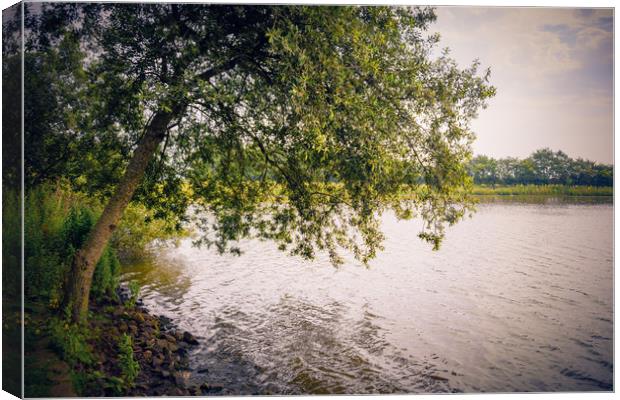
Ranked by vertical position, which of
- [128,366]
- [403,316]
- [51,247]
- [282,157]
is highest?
[282,157]

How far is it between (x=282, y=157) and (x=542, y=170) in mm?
5876

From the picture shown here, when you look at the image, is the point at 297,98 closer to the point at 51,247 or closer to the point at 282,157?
the point at 282,157

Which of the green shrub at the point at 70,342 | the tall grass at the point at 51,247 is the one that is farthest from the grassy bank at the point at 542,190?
the tall grass at the point at 51,247

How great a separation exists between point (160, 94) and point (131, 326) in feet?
15.0

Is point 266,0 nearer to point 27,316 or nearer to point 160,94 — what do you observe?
point 160,94

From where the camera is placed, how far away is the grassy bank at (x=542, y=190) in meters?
8.73

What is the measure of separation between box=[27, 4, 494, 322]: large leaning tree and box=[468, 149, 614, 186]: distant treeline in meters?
1.16

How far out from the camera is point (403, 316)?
11.5 metres

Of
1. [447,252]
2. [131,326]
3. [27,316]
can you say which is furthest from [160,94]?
[447,252]

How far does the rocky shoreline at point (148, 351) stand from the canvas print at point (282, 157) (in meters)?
0.04

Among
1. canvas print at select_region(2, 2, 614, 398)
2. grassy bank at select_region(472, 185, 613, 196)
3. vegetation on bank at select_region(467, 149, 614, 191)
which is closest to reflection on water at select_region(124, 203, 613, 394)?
canvas print at select_region(2, 2, 614, 398)

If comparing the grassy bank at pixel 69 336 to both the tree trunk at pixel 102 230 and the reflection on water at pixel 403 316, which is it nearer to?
the tree trunk at pixel 102 230

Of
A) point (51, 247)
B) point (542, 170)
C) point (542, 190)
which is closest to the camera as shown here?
point (51, 247)

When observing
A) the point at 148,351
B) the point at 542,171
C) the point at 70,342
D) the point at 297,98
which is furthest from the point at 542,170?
the point at 70,342
